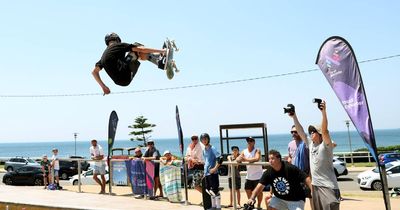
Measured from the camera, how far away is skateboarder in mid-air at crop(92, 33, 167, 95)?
530cm

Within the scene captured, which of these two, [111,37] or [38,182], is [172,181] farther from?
[38,182]

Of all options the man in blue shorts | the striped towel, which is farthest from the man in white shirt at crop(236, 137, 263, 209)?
the striped towel

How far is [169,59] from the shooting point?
5.50m

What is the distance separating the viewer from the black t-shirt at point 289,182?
611 centimetres

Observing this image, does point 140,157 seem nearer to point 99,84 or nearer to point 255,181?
point 255,181

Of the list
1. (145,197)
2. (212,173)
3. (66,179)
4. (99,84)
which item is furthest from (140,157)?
(66,179)

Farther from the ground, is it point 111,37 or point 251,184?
point 111,37

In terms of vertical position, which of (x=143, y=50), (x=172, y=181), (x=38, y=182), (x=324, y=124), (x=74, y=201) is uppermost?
(x=143, y=50)

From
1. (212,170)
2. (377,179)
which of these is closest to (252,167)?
(212,170)

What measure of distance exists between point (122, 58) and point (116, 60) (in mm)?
91

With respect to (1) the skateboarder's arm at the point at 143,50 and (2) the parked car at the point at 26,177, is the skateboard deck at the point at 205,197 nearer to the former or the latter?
(1) the skateboarder's arm at the point at 143,50

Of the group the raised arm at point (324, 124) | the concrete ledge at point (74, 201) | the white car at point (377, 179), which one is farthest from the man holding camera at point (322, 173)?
the white car at point (377, 179)

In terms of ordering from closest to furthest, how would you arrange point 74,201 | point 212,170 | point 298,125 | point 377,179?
point 298,125 < point 212,170 < point 74,201 < point 377,179

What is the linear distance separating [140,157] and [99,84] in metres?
6.92
